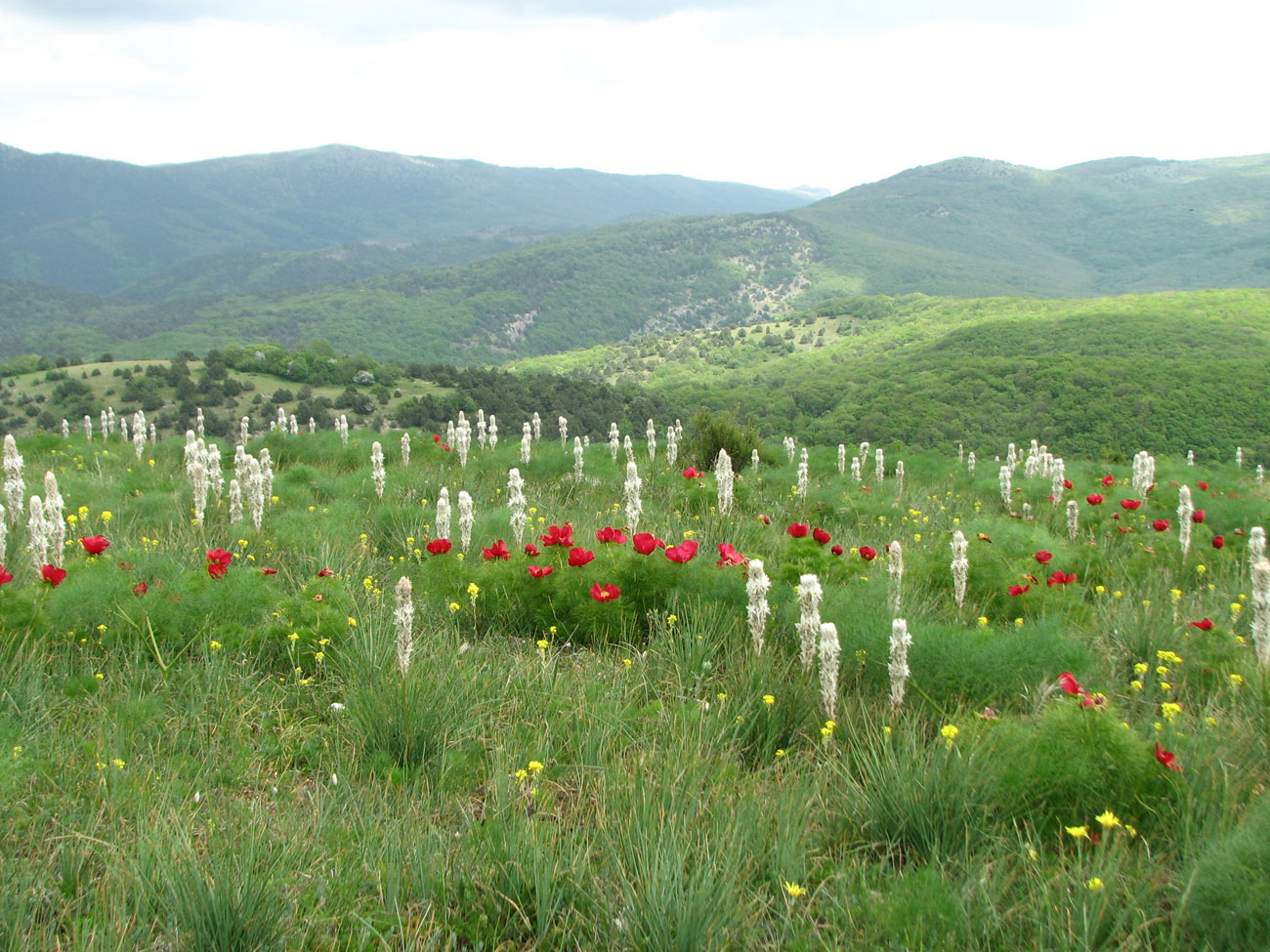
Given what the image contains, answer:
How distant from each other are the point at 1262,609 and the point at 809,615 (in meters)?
2.39

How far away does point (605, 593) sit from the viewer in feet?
17.5

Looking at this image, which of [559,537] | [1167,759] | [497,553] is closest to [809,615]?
[1167,759]

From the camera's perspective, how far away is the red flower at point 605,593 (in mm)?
5266

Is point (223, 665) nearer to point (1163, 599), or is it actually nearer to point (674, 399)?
point (1163, 599)

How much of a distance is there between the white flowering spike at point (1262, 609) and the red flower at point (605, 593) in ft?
11.6

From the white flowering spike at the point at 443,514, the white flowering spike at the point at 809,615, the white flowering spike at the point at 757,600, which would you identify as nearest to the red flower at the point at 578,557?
the white flowering spike at the point at 757,600

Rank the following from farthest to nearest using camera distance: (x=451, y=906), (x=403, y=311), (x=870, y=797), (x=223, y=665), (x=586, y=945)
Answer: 1. (x=403, y=311)
2. (x=223, y=665)
3. (x=870, y=797)
4. (x=451, y=906)
5. (x=586, y=945)

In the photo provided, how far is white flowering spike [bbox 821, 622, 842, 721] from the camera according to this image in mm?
3807

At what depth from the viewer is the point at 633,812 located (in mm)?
3082

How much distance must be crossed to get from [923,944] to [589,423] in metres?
40.9

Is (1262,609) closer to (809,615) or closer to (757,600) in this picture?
(809,615)

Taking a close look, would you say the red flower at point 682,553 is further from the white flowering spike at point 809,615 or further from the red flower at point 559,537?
the white flowering spike at point 809,615

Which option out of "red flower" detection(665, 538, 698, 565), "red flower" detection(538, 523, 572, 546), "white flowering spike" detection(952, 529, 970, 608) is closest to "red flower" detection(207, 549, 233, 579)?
"red flower" detection(538, 523, 572, 546)

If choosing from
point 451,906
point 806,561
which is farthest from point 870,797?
point 806,561
